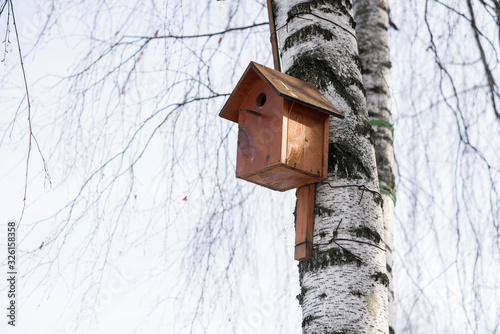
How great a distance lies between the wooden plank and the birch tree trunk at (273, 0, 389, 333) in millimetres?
19

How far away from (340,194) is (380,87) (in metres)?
1.71

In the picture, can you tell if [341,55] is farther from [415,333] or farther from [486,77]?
[415,333]

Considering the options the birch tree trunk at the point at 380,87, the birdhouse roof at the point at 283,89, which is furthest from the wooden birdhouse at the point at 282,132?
the birch tree trunk at the point at 380,87

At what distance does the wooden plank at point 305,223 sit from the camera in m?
2.00

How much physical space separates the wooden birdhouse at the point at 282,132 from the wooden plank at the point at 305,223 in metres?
0.05

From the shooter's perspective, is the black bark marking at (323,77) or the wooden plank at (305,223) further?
the black bark marking at (323,77)

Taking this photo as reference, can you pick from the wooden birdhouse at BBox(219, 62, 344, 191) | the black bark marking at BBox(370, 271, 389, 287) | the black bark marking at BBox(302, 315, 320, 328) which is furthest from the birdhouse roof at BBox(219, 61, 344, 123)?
the black bark marking at BBox(302, 315, 320, 328)

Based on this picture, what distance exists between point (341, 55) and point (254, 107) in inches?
14.9

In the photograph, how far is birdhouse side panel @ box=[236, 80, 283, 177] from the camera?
2139mm

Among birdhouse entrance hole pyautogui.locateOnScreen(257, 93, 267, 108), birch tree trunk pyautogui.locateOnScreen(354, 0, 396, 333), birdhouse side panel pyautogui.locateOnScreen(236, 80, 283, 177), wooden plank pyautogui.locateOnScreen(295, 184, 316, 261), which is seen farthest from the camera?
birch tree trunk pyautogui.locateOnScreen(354, 0, 396, 333)

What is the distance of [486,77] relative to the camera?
354 cm

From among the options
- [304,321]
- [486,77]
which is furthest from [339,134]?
[486,77]

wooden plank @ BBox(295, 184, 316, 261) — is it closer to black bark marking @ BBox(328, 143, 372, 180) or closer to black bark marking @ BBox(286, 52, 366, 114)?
black bark marking @ BBox(328, 143, 372, 180)

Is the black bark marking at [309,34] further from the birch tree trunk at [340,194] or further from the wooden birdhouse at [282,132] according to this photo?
the wooden birdhouse at [282,132]
